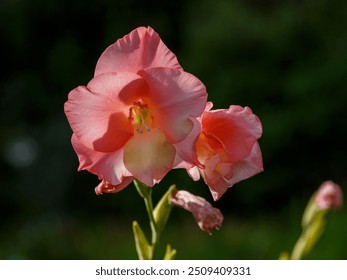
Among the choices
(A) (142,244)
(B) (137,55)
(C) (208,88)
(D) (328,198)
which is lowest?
(C) (208,88)

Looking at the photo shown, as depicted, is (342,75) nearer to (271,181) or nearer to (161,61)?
(271,181)

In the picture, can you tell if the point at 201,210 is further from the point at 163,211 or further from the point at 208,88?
the point at 208,88

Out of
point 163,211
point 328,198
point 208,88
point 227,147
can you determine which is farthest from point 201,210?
point 208,88

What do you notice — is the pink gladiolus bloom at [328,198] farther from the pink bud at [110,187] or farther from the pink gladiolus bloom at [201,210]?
the pink bud at [110,187]

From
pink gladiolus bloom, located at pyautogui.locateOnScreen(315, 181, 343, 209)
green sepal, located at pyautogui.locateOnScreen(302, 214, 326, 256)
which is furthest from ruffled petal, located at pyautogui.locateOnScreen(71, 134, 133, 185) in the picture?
pink gladiolus bloom, located at pyautogui.locateOnScreen(315, 181, 343, 209)

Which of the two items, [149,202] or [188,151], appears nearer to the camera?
[188,151]
